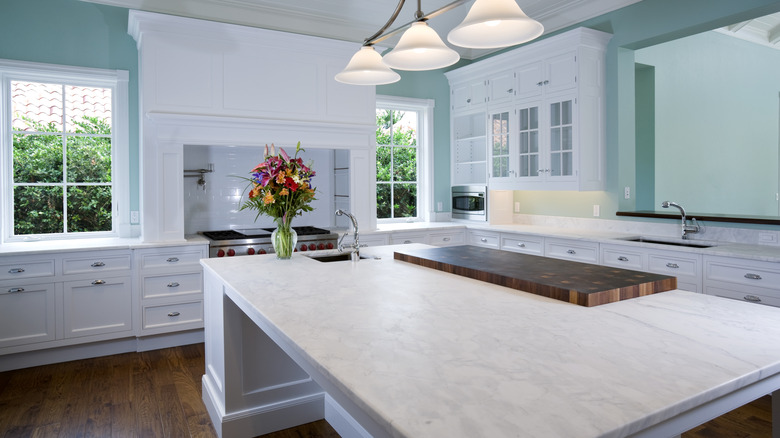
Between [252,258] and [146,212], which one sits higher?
[146,212]

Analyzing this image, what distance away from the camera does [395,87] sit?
5586 mm

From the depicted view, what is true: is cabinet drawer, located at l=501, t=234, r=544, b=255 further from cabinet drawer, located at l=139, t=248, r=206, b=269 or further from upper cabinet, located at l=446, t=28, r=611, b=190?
cabinet drawer, located at l=139, t=248, r=206, b=269

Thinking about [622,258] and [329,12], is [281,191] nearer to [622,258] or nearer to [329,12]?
[622,258]

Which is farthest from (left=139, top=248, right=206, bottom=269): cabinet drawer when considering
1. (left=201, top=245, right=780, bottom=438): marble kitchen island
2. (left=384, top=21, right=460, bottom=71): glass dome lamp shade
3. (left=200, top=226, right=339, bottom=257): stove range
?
(left=384, top=21, right=460, bottom=71): glass dome lamp shade

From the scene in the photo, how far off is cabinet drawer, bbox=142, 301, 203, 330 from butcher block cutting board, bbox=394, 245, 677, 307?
2.13 metres

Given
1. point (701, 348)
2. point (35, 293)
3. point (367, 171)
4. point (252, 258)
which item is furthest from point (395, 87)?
point (701, 348)

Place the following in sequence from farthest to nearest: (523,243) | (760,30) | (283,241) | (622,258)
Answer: (760,30), (523,243), (622,258), (283,241)

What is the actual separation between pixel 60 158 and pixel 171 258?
135 centimetres

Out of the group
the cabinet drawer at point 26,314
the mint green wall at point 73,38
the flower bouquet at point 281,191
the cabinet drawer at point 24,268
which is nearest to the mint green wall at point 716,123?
the flower bouquet at point 281,191

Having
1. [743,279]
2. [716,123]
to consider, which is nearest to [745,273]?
[743,279]

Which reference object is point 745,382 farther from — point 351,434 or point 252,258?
point 252,258

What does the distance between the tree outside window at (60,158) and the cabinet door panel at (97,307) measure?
0.80 meters

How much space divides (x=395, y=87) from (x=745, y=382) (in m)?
4.93

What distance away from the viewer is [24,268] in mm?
3469
